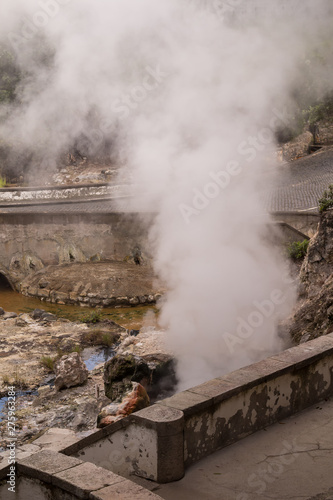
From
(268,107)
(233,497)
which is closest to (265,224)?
(233,497)

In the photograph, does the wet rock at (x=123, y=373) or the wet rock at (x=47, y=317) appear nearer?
the wet rock at (x=123, y=373)

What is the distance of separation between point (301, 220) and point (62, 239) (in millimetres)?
6635

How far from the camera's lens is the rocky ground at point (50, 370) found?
6.34 meters

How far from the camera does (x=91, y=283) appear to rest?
524 inches

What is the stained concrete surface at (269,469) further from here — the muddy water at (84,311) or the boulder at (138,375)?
the muddy water at (84,311)

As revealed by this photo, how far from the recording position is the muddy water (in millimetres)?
11508

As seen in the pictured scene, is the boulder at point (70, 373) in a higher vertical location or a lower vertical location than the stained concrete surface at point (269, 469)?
lower

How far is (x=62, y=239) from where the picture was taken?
15.5 meters

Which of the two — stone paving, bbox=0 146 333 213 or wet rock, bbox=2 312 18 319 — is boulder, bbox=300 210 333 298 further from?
wet rock, bbox=2 312 18 319

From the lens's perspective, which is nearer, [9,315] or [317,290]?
[317,290]

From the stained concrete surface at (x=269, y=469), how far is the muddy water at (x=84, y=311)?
301 inches

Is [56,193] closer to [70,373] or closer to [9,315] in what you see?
[9,315]

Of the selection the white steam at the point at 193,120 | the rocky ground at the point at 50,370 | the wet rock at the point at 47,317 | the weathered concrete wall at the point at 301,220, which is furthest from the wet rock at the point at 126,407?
the weathered concrete wall at the point at 301,220

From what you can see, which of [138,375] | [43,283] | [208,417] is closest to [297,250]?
[138,375]
